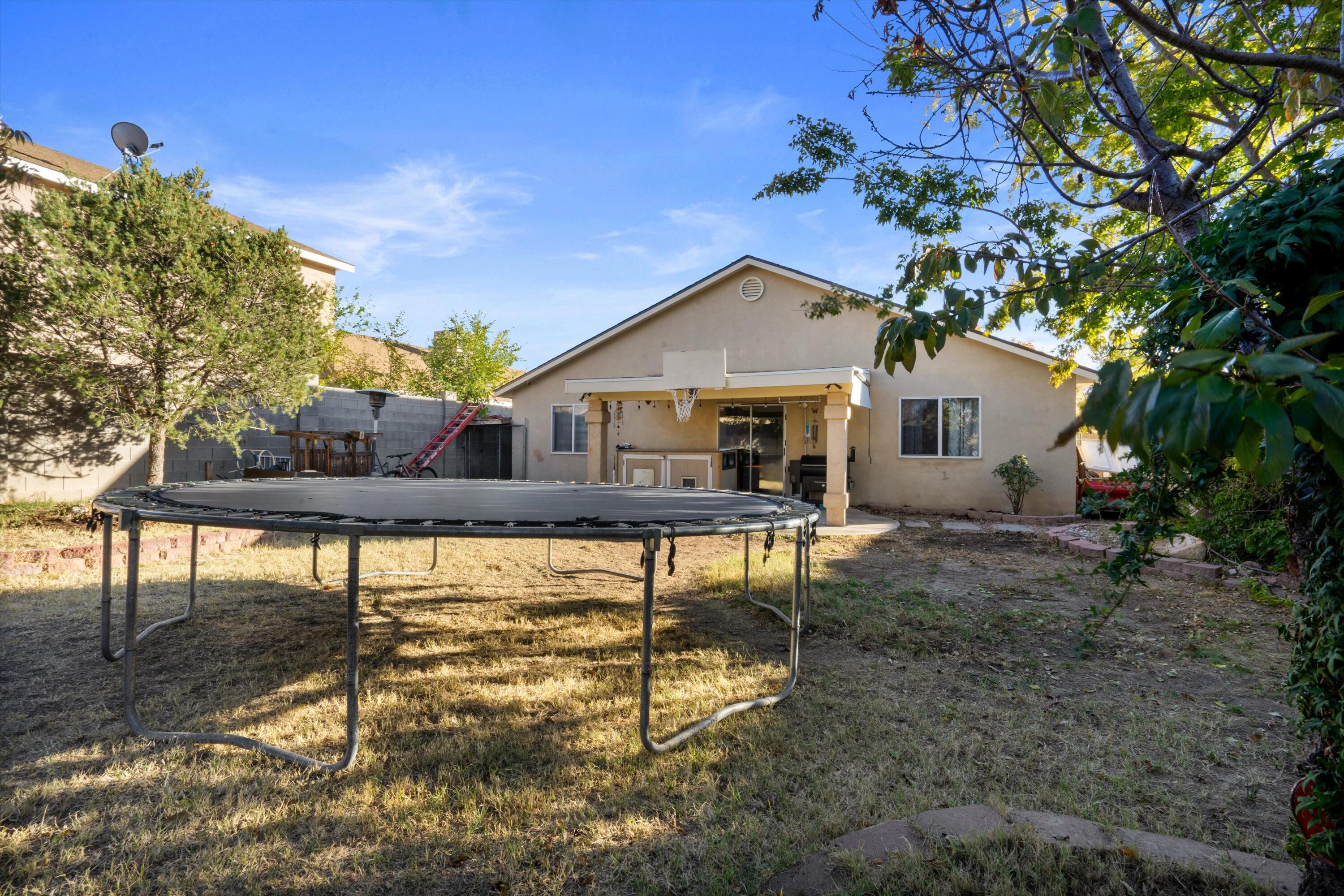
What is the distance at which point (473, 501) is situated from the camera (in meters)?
4.36

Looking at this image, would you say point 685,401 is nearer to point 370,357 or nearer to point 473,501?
point 473,501

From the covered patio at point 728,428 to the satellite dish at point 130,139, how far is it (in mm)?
7052

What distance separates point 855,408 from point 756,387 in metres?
2.30

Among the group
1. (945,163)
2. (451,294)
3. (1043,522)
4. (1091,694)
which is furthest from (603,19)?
(451,294)

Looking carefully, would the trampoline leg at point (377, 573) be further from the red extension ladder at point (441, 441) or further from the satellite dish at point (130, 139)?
the red extension ladder at point (441, 441)

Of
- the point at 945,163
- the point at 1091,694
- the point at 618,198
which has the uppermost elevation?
the point at 618,198

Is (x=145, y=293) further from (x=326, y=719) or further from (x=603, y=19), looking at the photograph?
(x=326, y=719)

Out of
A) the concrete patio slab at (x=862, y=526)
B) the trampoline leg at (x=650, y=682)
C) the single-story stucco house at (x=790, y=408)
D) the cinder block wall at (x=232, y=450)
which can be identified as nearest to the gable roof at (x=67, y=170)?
the cinder block wall at (x=232, y=450)

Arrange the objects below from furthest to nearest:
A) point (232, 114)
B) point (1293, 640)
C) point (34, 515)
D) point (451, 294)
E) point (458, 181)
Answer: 1. point (451, 294)
2. point (458, 181)
3. point (232, 114)
4. point (34, 515)
5. point (1293, 640)

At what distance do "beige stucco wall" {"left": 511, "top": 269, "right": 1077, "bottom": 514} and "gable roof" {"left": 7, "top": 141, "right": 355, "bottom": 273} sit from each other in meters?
6.01

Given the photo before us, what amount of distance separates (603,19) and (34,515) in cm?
903

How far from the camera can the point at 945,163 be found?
6125mm

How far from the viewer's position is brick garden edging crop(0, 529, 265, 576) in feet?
18.8

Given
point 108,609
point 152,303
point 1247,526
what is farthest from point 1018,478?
point 152,303
